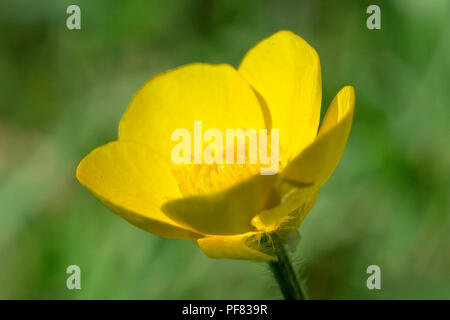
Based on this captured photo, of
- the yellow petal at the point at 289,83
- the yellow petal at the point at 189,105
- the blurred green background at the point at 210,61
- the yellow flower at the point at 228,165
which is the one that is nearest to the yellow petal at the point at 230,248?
the yellow flower at the point at 228,165

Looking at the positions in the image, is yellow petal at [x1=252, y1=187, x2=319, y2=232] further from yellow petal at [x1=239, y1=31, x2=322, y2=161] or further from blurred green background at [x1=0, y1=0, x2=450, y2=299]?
blurred green background at [x1=0, y1=0, x2=450, y2=299]

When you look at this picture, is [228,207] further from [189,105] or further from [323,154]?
[189,105]

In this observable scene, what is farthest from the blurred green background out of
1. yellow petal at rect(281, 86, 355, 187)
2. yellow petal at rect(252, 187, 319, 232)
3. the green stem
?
yellow petal at rect(281, 86, 355, 187)

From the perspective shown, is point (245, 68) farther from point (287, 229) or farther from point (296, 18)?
point (296, 18)

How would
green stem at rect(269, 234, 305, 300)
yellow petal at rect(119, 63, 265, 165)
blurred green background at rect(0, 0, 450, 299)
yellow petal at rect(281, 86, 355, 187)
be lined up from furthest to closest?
blurred green background at rect(0, 0, 450, 299), yellow petal at rect(119, 63, 265, 165), green stem at rect(269, 234, 305, 300), yellow petal at rect(281, 86, 355, 187)
